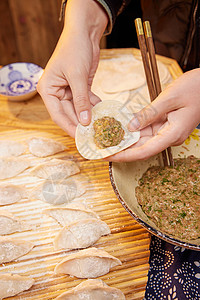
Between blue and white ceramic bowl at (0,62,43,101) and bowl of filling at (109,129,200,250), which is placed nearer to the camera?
bowl of filling at (109,129,200,250)

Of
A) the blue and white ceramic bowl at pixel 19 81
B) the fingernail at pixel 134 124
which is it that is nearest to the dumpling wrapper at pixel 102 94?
the blue and white ceramic bowl at pixel 19 81

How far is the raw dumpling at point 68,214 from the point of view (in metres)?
1.43

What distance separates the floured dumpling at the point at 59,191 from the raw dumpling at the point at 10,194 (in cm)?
8

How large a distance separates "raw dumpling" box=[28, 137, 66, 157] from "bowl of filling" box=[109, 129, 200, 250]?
0.51m

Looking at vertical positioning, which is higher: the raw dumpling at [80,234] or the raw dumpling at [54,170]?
the raw dumpling at [54,170]

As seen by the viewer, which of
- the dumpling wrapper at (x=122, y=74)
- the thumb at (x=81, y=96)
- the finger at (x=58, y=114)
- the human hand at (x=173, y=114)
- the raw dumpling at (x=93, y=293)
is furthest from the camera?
the dumpling wrapper at (x=122, y=74)

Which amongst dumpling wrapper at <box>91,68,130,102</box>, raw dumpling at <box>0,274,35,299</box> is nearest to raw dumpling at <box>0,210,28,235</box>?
raw dumpling at <box>0,274,35,299</box>

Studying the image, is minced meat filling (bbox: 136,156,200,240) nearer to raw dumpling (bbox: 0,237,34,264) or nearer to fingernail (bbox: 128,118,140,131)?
fingernail (bbox: 128,118,140,131)

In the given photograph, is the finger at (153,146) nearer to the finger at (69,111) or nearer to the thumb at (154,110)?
the thumb at (154,110)

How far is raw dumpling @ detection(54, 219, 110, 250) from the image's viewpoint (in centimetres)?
133

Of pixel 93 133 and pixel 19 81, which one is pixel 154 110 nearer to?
pixel 93 133

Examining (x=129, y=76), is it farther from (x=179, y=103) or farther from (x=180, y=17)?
(x=179, y=103)

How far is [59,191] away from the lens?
156cm

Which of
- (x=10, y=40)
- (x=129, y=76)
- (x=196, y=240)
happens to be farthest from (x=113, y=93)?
(x=10, y=40)
